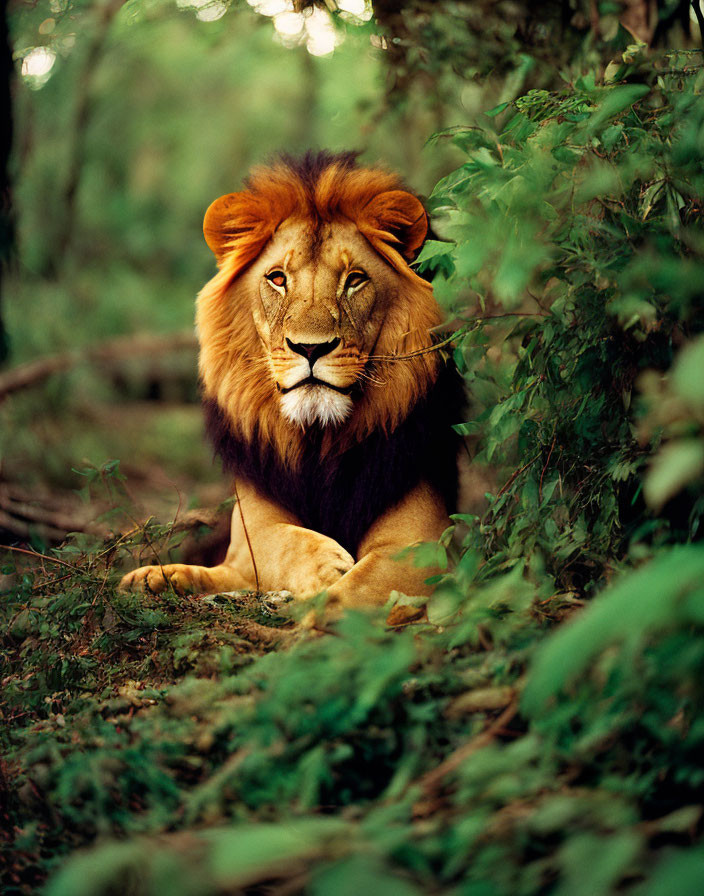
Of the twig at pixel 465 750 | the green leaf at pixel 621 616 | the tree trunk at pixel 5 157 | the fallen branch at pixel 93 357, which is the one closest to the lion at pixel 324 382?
the twig at pixel 465 750

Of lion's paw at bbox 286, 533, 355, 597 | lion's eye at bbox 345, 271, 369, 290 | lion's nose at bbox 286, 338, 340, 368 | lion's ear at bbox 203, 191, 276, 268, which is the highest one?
lion's ear at bbox 203, 191, 276, 268

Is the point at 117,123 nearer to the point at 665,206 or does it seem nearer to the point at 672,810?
the point at 665,206

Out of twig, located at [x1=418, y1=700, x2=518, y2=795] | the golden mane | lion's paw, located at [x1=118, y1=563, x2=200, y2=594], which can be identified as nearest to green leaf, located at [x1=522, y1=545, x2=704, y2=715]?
twig, located at [x1=418, y1=700, x2=518, y2=795]

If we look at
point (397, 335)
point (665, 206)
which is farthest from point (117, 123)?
point (665, 206)

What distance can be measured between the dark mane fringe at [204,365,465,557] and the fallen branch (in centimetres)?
284

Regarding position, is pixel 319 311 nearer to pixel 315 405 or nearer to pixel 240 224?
pixel 315 405

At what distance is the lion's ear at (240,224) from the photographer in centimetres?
332

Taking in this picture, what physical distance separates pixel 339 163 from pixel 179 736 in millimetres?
2319

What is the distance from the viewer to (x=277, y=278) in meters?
3.21

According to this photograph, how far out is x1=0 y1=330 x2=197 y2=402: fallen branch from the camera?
5723 millimetres

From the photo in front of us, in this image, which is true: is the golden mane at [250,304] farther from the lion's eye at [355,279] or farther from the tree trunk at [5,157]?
the tree trunk at [5,157]

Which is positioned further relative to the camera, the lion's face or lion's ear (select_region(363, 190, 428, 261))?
lion's ear (select_region(363, 190, 428, 261))

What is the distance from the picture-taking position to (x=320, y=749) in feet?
5.51

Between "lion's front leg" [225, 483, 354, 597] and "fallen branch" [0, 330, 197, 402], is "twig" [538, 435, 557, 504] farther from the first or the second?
"fallen branch" [0, 330, 197, 402]
